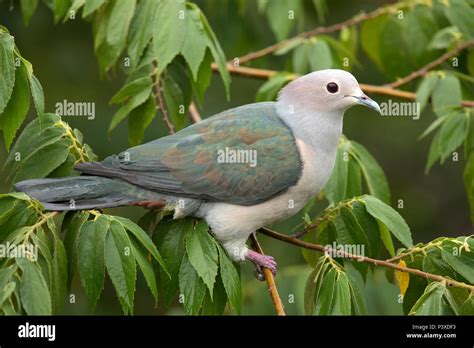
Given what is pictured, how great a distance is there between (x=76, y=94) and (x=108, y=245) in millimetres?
4837

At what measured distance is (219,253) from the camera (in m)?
3.60

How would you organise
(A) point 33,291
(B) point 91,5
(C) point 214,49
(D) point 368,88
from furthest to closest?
(D) point 368,88
(C) point 214,49
(B) point 91,5
(A) point 33,291

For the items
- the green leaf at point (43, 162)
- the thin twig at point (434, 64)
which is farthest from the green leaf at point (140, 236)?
the thin twig at point (434, 64)

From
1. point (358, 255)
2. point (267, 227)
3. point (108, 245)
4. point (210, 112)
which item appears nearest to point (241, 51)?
point (210, 112)

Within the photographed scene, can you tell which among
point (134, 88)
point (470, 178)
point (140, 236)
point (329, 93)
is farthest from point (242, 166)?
point (470, 178)

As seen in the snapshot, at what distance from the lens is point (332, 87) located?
4.18m

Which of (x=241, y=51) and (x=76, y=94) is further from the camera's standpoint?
(x=76, y=94)

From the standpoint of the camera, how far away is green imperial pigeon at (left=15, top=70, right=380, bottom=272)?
4062 mm

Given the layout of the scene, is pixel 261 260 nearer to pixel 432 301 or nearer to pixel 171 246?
pixel 171 246

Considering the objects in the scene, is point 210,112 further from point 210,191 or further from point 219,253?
point 219,253

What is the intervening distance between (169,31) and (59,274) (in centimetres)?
130

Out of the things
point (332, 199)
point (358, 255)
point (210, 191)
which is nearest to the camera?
point (358, 255)

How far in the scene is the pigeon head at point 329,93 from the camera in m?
4.16
